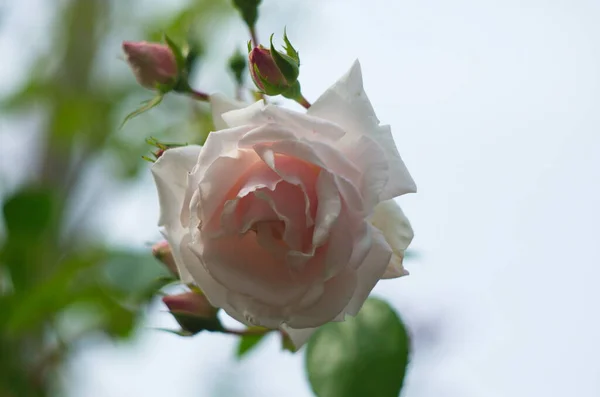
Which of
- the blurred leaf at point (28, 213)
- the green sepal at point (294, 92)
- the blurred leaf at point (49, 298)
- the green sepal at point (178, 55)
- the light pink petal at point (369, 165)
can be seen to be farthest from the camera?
the blurred leaf at point (28, 213)

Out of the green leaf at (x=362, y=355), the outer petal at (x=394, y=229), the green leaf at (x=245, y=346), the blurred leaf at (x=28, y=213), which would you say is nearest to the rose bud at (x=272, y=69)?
the outer petal at (x=394, y=229)

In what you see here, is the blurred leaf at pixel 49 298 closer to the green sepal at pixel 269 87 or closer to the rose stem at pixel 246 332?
the rose stem at pixel 246 332

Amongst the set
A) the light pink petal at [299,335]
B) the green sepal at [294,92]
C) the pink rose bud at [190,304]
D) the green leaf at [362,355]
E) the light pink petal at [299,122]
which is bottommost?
the green leaf at [362,355]

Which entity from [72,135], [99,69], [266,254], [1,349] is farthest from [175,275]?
[99,69]

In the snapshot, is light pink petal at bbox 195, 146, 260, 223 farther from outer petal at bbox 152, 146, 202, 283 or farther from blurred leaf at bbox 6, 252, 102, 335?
blurred leaf at bbox 6, 252, 102, 335

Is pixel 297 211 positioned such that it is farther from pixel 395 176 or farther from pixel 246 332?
pixel 246 332

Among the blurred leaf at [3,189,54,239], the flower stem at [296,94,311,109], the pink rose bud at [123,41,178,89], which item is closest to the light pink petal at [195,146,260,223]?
the flower stem at [296,94,311,109]

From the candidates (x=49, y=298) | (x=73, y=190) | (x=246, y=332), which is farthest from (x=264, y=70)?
(x=73, y=190)
